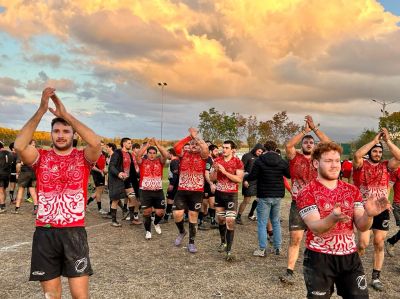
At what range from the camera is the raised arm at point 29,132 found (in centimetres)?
388

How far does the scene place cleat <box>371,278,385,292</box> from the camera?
6180mm

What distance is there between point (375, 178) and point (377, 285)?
1.77 meters

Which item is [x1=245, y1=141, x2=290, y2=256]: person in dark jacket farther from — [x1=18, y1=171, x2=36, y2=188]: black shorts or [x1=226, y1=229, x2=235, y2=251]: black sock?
[x1=18, y1=171, x2=36, y2=188]: black shorts

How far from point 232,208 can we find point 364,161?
280 centimetres

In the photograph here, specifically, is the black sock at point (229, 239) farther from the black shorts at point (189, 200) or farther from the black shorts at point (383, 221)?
the black shorts at point (383, 221)

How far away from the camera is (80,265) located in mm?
4016

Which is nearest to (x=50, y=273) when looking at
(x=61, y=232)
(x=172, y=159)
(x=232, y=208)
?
(x=61, y=232)

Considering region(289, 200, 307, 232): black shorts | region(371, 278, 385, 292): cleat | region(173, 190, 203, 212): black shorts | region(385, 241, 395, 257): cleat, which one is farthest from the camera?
region(173, 190, 203, 212): black shorts

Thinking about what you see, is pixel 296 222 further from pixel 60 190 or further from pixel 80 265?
pixel 60 190

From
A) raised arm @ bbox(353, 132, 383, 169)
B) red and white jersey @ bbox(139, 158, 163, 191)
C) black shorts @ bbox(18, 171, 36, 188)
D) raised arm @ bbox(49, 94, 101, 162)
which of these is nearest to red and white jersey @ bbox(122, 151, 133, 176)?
red and white jersey @ bbox(139, 158, 163, 191)

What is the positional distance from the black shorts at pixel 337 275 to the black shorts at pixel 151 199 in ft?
20.3

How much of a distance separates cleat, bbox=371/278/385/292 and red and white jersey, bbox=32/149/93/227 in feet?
15.9

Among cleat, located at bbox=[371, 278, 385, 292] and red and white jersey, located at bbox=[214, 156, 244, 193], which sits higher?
red and white jersey, located at bbox=[214, 156, 244, 193]

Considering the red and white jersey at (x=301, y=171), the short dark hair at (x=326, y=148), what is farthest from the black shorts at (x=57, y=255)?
the red and white jersey at (x=301, y=171)
